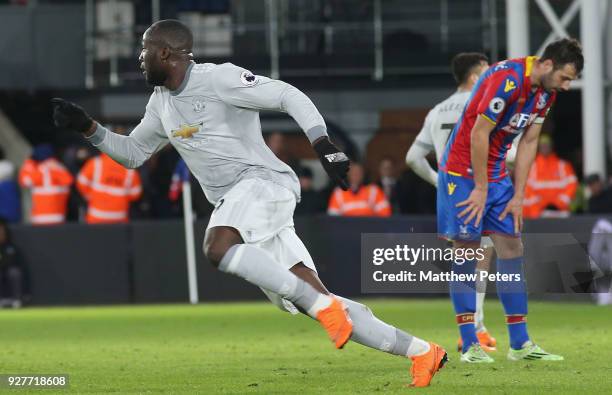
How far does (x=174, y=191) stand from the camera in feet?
65.6

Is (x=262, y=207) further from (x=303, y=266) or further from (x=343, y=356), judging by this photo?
(x=343, y=356)

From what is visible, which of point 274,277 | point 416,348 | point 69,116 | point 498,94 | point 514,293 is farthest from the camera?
point 514,293

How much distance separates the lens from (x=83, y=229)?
64.3 ft

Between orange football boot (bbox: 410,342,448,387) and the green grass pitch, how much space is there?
4.1 inches

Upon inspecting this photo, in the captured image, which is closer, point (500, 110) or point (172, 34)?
point (172, 34)

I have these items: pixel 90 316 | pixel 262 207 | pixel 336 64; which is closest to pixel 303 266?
pixel 262 207

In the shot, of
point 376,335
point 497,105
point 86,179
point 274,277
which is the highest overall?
point 497,105

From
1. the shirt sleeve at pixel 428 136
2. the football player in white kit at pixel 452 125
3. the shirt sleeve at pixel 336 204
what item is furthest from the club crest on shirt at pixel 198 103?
the shirt sleeve at pixel 336 204

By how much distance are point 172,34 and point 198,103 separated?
412 mm

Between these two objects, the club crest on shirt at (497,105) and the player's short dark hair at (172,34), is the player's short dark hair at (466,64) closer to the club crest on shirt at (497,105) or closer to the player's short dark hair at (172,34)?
the club crest on shirt at (497,105)

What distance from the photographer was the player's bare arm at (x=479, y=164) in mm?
9508

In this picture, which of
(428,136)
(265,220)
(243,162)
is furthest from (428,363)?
(428,136)

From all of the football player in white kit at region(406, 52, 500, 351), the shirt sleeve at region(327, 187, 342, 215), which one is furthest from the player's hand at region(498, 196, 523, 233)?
the shirt sleeve at region(327, 187, 342, 215)

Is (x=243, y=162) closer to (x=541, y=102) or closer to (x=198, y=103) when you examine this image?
(x=198, y=103)
